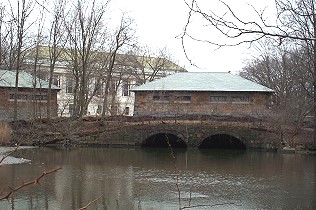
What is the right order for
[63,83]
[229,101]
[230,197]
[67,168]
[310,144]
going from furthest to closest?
1. [63,83]
2. [229,101]
3. [310,144]
4. [67,168]
5. [230,197]

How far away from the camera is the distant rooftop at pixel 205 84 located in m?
34.7

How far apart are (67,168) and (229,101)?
17.4 metres

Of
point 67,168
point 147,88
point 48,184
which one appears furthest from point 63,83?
point 48,184

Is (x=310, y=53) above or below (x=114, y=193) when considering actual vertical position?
above

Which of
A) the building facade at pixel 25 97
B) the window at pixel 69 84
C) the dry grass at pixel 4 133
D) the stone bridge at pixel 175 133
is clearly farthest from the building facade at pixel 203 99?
the window at pixel 69 84

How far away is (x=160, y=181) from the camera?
16781 mm

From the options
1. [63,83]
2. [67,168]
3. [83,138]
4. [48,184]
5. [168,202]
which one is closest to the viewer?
[168,202]

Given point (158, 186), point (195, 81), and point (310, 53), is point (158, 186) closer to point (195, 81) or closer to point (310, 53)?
point (310, 53)

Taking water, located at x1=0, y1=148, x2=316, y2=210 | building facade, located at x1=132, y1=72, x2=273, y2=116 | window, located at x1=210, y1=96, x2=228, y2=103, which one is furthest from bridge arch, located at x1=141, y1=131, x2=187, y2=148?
water, located at x1=0, y1=148, x2=316, y2=210

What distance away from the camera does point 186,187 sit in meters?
15.7

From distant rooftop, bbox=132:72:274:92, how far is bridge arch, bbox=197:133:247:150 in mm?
3357

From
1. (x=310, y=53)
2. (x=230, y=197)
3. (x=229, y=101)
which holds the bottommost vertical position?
(x=230, y=197)

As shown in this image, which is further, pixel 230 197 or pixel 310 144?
pixel 310 144

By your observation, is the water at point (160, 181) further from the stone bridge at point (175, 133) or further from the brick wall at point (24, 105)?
the brick wall at point (24, 105)
